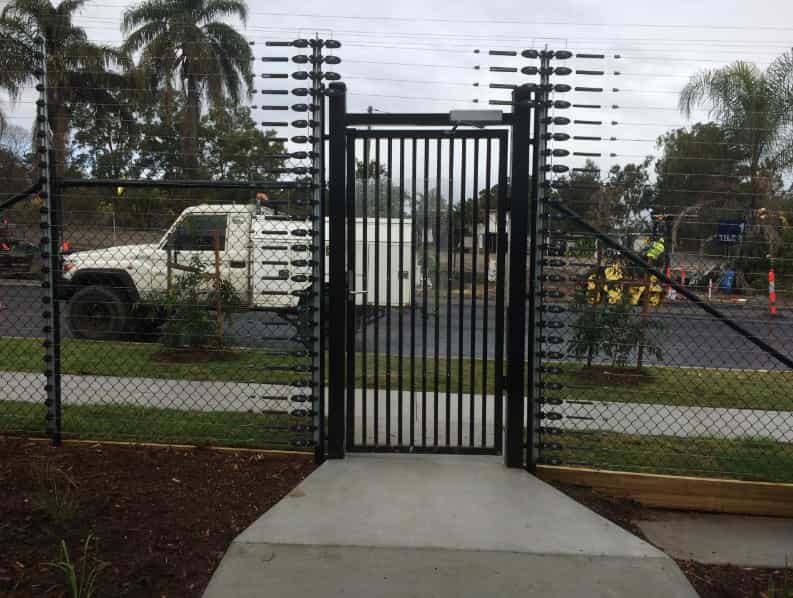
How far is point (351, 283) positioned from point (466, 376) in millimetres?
3546

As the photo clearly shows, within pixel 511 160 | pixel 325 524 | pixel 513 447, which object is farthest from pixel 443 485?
pixel 511 160

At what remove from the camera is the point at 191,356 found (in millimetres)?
8719

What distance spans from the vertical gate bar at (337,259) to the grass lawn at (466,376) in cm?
200

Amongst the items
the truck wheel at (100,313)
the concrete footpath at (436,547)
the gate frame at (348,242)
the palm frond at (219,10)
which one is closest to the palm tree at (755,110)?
the gate frame at (348,242)

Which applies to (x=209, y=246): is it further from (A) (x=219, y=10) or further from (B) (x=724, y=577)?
(A) (x=219, y=10)

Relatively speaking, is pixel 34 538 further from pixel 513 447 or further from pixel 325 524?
pixel 513 447

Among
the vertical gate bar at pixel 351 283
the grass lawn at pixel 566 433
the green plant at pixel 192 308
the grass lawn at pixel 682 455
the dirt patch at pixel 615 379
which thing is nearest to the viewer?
the vertical gate bar at pixel 351 283

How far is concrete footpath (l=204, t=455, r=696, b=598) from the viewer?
3.18 metres

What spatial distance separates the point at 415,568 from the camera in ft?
10.9

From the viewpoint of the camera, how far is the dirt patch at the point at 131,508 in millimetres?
3182

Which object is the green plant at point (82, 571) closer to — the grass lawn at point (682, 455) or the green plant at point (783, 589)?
the grass lawn at point (682, 455)

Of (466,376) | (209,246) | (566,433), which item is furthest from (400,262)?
(209,246)

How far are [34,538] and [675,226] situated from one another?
4.49 meters

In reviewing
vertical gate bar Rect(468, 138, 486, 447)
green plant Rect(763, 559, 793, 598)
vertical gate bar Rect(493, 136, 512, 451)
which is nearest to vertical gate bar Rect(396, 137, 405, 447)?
vertical gate bar Rect(468, 138, 486, 447)
